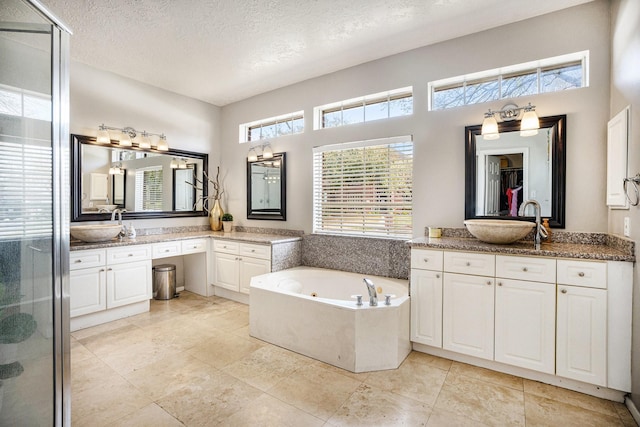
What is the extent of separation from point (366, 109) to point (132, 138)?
9.87ft

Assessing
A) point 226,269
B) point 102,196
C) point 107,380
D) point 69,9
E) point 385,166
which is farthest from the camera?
point 226,269

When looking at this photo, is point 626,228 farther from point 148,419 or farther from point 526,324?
point 148,419

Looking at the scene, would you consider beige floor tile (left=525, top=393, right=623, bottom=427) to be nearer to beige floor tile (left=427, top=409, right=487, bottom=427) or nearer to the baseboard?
the baseboard

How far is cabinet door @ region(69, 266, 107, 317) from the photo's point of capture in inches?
123

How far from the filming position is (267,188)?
4.52 metres

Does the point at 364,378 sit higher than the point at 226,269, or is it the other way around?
the point at 226,269

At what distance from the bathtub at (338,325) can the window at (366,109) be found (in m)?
1.82

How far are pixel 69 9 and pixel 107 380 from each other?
9.75 feet

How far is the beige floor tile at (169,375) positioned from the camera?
7.18 ft

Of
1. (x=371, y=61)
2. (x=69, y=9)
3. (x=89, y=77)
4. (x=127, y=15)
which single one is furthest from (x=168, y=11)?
(x=371, y=61)

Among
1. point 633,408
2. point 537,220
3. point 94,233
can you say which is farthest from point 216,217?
point 633,408

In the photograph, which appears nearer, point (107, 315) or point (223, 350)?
point (223, 350)

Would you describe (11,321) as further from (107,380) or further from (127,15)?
(127,15)

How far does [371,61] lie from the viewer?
353cm
